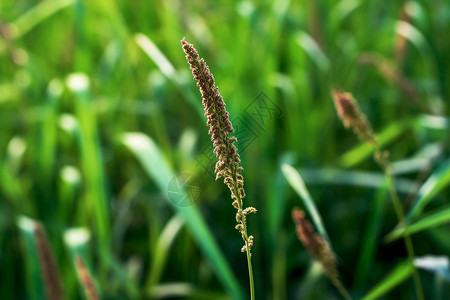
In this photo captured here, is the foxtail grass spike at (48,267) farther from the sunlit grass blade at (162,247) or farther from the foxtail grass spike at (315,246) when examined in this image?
the sunlit grass blade at (162,247)

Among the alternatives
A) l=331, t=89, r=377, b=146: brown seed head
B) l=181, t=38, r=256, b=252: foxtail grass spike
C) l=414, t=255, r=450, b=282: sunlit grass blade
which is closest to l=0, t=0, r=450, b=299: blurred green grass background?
l=414, t=255, r=450, b=282: sunlit grass blade

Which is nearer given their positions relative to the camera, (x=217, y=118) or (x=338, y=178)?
(x=217, y=118)

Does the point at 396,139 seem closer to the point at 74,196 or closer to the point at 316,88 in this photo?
the point at 316,88

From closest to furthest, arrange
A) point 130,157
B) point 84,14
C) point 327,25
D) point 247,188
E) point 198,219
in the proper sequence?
point 198,219 < point 247,188 < point 84,14 < point 130,157 < point 327,25

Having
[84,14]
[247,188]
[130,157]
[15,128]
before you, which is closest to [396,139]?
[247,188]

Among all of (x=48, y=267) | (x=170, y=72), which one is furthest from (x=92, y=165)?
(x=48, y=267)

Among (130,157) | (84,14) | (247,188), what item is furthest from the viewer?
→ (130,157)

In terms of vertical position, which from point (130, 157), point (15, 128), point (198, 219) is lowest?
point (198, 219)

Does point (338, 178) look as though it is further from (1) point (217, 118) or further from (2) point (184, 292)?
(1) point (217, 118)
